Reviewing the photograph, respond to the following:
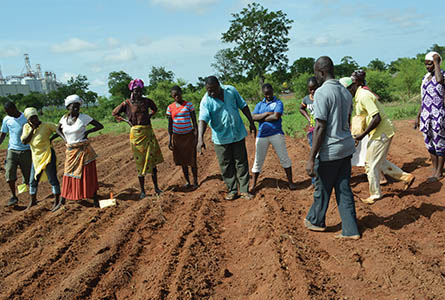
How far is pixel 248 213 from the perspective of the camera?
4.84 metres

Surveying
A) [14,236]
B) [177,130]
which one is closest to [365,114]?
[177,130]

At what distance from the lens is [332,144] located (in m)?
3.48

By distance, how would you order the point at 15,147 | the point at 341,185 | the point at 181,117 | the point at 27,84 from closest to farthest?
the point at 341,185, the point at 181,117, the point at 15,147, the point at 27,84

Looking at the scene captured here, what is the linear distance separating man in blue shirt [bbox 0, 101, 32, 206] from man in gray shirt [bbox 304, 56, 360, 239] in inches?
198

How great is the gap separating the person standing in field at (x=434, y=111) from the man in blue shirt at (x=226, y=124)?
260 cm

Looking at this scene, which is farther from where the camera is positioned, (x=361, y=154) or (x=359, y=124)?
(x=361, y=154)

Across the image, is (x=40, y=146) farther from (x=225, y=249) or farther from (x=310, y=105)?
(x=310, y=105)

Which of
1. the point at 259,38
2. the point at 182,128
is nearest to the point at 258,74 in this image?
the point at 259,38

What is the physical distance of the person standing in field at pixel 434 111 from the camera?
4988mm

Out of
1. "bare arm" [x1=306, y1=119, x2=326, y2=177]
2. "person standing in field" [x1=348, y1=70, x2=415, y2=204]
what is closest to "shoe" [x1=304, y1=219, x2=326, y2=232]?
"bare arm" [x1=306, y1=119, x2=326, y2=177]

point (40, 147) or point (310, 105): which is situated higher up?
point (310, 105)

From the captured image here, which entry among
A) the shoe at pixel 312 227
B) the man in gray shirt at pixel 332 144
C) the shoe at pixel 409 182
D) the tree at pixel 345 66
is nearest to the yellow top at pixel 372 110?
the shoe at pixel 409 182

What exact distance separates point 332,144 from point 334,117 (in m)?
0.27

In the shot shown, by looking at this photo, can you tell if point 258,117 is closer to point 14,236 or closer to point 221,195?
point 221,195
